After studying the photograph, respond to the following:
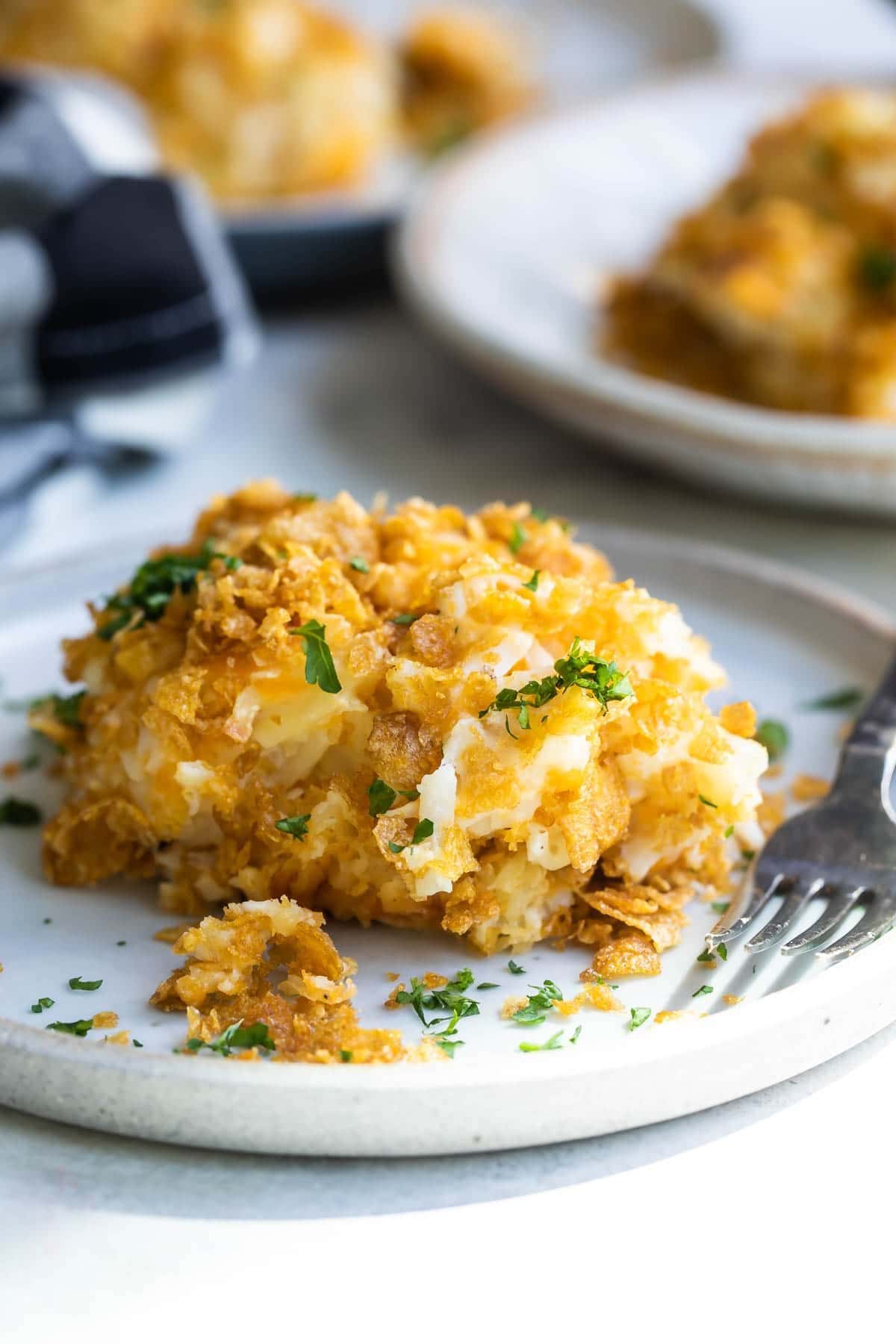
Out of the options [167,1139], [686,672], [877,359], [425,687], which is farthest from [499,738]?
[877,359]

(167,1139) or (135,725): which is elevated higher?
(135,725)

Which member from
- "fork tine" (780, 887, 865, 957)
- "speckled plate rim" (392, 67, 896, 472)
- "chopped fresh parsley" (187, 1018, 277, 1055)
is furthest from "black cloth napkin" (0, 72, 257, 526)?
"fork tine" (780, 887, 865, 957)

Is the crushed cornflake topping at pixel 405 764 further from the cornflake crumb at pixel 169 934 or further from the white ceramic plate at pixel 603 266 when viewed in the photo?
the white ceramic plate at pixel 603 266

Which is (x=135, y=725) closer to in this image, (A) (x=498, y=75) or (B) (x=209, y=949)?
(B) (x=209, y=949)

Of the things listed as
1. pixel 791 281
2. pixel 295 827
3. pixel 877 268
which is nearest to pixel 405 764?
pixel 295 827

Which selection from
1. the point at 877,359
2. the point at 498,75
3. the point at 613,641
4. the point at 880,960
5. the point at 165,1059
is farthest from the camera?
the point at 498,75

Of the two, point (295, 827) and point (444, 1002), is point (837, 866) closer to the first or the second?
point (444, 1002)
